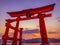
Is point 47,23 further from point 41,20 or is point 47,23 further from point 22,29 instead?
point 41,20

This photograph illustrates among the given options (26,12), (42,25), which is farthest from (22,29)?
(42,25)

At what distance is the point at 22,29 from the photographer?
4.53 metres

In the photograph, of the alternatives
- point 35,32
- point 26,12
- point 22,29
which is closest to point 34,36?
point 35,32

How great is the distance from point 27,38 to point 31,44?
3.33 ft

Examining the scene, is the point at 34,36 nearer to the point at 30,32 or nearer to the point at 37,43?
the point at 30,32

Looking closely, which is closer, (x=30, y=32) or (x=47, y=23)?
(x=47, y=23)

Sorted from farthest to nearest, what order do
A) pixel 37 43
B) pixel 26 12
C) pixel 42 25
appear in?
1. pixel 37 43
2. pixel 26 12
3. pixel 42 25

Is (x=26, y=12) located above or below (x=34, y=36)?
above

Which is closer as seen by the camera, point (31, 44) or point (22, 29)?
point (22, 29)

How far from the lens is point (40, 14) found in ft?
9.49

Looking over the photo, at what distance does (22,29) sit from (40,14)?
179 centimetres

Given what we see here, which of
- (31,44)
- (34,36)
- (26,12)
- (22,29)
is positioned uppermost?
(26,12)

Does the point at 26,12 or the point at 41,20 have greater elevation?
the point at 26,12

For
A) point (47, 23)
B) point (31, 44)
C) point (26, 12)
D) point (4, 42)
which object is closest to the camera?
point (26, 12)
